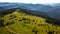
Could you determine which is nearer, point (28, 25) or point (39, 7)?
point (28, 25)

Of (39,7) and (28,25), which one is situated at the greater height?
(39,7)

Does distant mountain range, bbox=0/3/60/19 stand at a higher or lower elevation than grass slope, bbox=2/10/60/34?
higher

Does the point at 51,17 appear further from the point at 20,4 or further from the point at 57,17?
the point at 20,4

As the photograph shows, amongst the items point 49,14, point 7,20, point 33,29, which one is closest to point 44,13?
point 49,14

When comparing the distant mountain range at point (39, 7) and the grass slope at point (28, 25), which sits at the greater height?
the distant mountain range at point (39, 7)

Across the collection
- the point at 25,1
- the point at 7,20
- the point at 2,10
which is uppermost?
the point at 25,1

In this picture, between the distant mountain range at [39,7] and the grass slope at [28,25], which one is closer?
the grass slope at [28,25]

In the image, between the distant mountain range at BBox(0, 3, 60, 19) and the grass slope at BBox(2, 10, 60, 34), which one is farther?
the distant mountain range at BBox(0, 3, 60, 19)

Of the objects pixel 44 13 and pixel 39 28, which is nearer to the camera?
pixel 39 28
